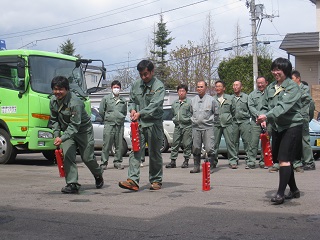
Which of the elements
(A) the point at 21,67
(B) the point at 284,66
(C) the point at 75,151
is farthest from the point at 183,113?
(B) the point at 284,66

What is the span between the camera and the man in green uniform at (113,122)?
1208 centimetres

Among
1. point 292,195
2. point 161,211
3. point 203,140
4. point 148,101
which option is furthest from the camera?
point 203,140

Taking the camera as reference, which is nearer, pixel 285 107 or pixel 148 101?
pixel 285 107

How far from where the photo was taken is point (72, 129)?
8000 millimetres

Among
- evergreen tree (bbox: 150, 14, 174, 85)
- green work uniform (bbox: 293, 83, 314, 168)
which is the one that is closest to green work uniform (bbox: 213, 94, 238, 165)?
green work uniform (bbox: 293, 83, 314, 168)

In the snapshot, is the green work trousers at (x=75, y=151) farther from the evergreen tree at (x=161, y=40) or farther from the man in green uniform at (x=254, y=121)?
the evergreen tree at (x=161, y=40)

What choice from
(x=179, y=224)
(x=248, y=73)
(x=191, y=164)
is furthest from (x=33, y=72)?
(x=248, y=73)

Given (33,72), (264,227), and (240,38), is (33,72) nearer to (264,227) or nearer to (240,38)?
(264,227)

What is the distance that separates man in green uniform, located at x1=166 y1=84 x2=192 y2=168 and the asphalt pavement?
8.35ft

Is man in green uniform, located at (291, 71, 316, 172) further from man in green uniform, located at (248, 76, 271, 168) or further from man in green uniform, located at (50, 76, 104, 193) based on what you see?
man in green uniform, located at (50, 76, 104, 193)

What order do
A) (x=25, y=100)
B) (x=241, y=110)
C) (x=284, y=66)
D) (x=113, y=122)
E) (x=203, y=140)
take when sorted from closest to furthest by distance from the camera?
(x=284, y=66)
(x=203, y=140)
(x=113, y=122)
(x=241, y=110)
(x=25, y=100)

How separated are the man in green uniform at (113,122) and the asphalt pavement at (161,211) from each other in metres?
2.09

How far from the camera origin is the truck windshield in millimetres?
12758

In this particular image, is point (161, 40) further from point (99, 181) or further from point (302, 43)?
point (99, 181)
